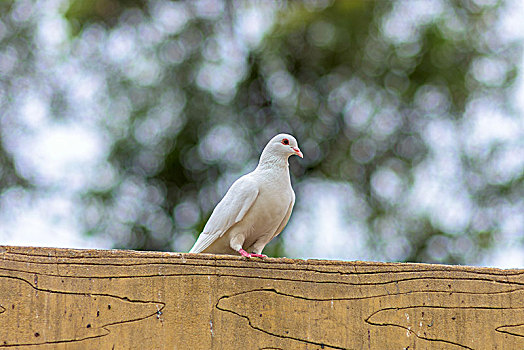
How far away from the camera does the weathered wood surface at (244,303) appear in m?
2.60

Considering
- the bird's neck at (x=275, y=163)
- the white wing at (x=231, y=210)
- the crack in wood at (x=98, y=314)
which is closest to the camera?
the crack in wood at (x=98, y=314)

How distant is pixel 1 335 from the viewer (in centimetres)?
253

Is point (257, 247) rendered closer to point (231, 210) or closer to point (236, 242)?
point (236, 242)

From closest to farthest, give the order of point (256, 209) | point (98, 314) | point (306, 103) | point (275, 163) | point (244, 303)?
point (98, 314) → point (244, 303) → point (256, 209) → point (275, 163) → point (306, 103)

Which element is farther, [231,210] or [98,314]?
[231,210]

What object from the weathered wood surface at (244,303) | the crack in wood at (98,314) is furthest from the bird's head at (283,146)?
the crack in wood at (98,314)

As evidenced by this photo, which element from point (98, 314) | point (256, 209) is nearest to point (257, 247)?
point (256, 209)

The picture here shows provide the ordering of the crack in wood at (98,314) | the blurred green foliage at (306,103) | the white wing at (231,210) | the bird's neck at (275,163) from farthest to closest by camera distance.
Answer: the blurred green foliage at (306,103), the bird's neck at (275,163), the white wing at (231,210), the crack in wood at (98,314)

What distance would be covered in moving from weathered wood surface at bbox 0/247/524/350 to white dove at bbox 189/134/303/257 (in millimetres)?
777

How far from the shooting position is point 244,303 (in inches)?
108

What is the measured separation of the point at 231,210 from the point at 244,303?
3.11ft

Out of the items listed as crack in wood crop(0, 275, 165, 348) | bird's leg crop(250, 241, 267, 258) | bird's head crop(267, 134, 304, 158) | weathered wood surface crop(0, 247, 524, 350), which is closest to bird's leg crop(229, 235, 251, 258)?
bird's leg crop(250, 241, 267, 258)

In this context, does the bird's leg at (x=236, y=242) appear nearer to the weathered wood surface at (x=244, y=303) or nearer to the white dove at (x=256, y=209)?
the white dove at (x=256, y=209)

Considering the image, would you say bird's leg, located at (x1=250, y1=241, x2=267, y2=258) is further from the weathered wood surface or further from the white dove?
the weathered wood surface
